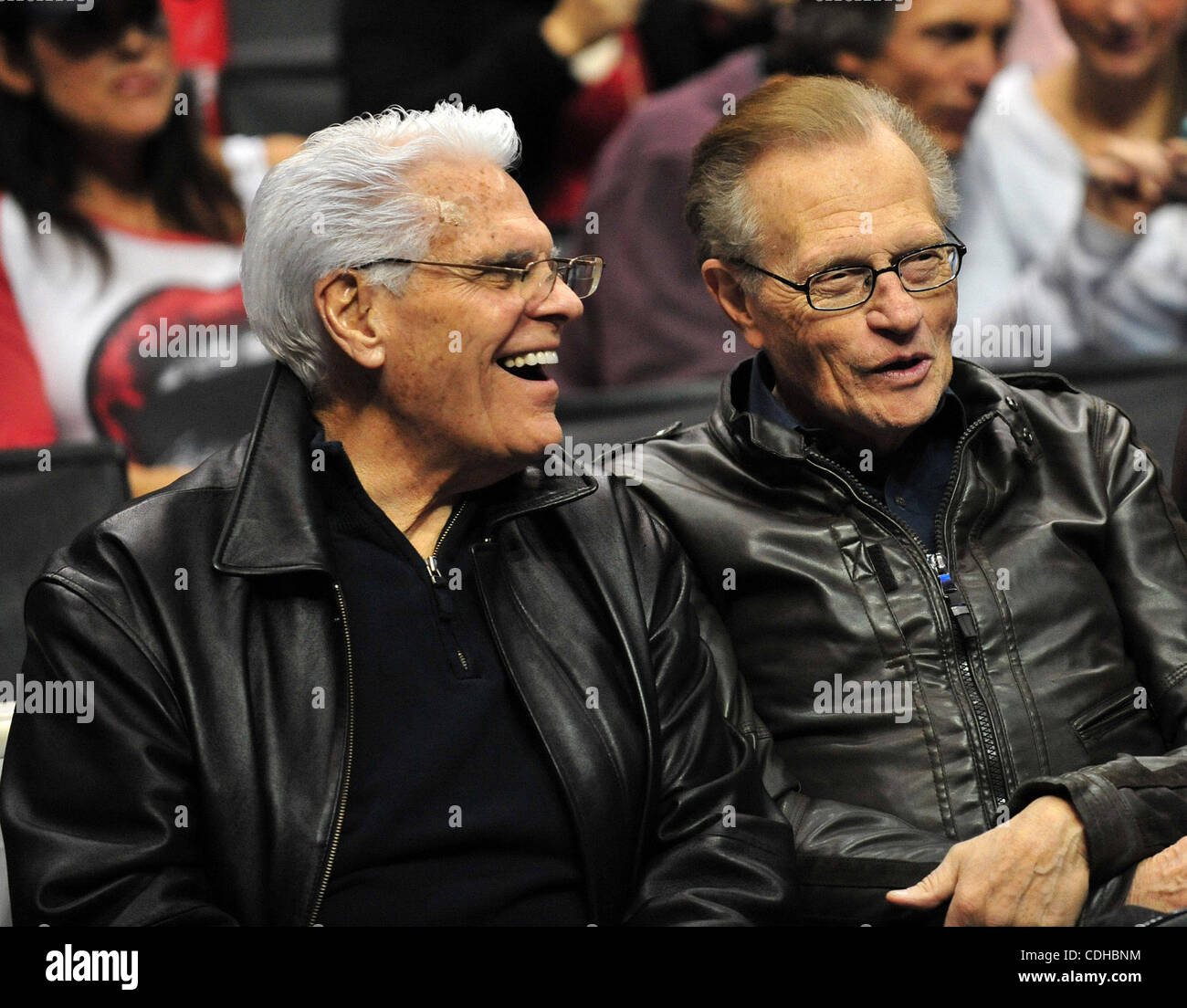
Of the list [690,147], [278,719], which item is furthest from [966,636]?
[690,147]

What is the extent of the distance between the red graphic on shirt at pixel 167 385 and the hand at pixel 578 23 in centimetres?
113

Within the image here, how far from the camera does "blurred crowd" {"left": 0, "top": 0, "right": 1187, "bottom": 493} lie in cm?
398

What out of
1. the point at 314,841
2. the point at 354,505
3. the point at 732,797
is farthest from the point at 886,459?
the point at 314,841

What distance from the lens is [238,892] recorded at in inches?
59.7

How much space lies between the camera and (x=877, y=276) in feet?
5.99

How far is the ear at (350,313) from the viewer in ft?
5.64

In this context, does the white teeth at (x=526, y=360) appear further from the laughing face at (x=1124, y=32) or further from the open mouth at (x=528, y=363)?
the laughing face at (x=1124, y=32)

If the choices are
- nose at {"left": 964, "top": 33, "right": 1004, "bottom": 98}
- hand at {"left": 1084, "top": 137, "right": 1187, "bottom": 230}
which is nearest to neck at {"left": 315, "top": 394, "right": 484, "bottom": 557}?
nose at {"left": 964, "top": 33, "right": 1004, "bottom": 98}

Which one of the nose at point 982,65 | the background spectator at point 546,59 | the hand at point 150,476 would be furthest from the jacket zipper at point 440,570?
the nose at point 982,65

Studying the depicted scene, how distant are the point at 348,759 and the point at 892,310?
0.81 m

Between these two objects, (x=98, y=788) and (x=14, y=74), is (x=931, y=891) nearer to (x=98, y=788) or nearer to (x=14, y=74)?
(x=98, y=788)

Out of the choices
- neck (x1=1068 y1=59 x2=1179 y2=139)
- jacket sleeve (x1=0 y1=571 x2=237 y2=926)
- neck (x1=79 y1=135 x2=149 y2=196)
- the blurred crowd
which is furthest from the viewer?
neck (x1=1068 y1=59 x2=1179 y2=139)

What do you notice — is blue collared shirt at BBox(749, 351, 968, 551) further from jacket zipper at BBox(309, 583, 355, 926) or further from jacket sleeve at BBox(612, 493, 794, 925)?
jacket zipper at BBox(309, 583, 355, 926)

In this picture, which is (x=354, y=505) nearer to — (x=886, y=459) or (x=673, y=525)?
(x=673, y=525)
